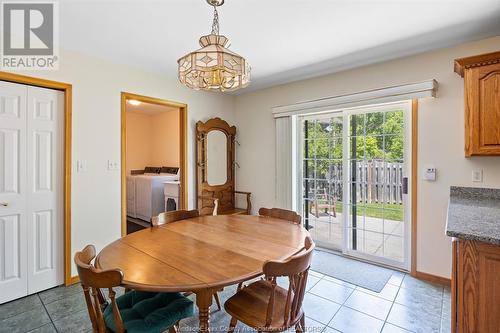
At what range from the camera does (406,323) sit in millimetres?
2008

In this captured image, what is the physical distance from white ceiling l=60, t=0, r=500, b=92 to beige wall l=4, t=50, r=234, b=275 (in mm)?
193

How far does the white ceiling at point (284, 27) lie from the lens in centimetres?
190

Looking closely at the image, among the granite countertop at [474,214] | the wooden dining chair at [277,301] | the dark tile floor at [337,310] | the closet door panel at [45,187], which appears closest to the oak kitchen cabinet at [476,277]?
the granite countertop at [474,214]

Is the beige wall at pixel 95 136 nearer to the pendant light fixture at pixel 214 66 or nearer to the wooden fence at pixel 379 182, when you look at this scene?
the pendant light fixture at pixel 214 66

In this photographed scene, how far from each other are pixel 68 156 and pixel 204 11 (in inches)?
77.0

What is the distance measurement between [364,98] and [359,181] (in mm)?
1006

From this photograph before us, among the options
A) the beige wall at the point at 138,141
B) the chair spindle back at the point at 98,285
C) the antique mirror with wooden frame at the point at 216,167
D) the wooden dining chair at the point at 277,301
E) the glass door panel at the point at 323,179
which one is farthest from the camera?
the beige wall at the point at 138,141

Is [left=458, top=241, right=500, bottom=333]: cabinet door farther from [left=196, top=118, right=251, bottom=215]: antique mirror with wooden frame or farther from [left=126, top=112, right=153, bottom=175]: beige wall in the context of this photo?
[left=126, top=112, right=153, bottom=175]: beige wall

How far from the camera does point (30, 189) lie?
2461 millimetres

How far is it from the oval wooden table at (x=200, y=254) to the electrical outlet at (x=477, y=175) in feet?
5.79

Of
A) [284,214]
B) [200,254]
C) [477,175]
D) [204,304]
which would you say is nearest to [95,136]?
[200,254]

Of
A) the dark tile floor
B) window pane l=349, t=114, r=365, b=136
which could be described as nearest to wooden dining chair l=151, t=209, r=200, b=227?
the dark tile floor

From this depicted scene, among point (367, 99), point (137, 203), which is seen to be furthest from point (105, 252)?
point (137, 203)

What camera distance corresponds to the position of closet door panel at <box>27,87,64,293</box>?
247 centimetres
